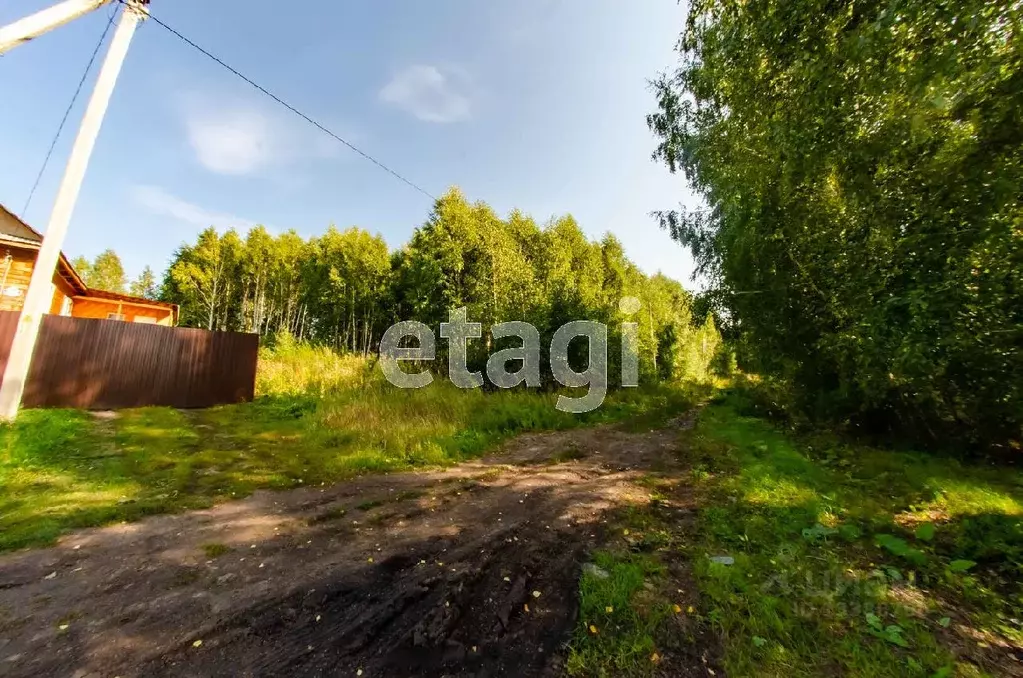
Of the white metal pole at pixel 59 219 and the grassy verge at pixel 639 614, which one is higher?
the white metal pole at pixel 59 219

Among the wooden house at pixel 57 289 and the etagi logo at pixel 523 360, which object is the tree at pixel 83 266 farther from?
the etagi logo at pixel 523 360

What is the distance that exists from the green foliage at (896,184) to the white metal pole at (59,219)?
10.1 metres

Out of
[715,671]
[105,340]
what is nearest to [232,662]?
[715,671]

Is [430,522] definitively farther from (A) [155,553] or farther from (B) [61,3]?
(B) [61,3]

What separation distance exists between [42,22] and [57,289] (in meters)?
14.3

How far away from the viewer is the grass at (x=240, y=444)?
417 centimetres

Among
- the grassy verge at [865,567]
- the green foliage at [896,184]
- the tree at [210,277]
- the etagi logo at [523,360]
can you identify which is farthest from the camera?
the tree at [210,277]

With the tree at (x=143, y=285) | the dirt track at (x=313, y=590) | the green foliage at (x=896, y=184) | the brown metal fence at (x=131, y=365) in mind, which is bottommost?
the dirt track at (x=313, y=590)

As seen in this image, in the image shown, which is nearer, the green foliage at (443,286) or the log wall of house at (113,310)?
the green foliage at (443,286)

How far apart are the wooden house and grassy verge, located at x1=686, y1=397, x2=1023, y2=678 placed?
1517 centimetres

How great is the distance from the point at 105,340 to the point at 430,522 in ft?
33.5

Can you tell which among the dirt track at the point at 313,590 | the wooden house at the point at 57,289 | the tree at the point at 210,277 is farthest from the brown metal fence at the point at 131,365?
the tree at the point at 210,277

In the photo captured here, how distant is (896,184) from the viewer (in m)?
4.31

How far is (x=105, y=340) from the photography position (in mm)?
9023
